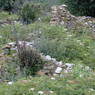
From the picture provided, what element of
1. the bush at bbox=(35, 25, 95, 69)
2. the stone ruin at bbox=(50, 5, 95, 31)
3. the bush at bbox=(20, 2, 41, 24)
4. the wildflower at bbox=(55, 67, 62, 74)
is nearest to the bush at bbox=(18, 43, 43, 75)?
the wildflower at bbox=(55, 67, 62, 74)

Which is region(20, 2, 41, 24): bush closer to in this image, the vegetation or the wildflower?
the vegetation

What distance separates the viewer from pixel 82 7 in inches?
429

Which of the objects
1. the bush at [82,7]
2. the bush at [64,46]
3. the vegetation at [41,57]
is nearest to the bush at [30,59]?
the vegetation at [41,57]

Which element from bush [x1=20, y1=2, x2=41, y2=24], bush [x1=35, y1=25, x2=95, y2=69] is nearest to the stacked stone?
bush [x1=20, y1=2, x2=41, y2=24]

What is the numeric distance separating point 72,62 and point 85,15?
5.63 meters

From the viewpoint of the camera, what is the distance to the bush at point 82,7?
1077cm

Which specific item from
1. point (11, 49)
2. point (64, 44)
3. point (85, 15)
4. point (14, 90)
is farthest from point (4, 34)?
point (85, 15)

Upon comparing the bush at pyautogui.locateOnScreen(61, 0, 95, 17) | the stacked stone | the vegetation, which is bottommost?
the bush at pyautogui.locateOnScreen(61, 0, 95, 17)

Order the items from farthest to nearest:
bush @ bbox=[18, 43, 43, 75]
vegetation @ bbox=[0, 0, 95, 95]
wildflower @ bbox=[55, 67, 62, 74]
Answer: bush @ bbox=[18, 43, 43, 75] → wildflower @ bbox=[55, 67, 62, 74] → vegetation @ bbox=[0, 0, 95, 95]

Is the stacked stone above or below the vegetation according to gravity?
below

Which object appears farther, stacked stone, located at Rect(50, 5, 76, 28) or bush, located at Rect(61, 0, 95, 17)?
bush, located at Rect(61, 0, 95, 17)

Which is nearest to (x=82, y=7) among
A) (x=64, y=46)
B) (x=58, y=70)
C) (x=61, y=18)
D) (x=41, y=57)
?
(x=61, y=18)

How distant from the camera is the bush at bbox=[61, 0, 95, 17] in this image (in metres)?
10.8

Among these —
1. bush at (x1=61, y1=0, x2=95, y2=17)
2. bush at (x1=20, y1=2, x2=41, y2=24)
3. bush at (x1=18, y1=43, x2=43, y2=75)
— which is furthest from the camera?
bush at (x1=61, y1=0, x2=95, y2=17)
